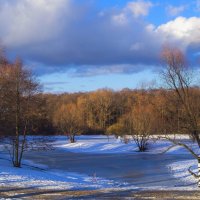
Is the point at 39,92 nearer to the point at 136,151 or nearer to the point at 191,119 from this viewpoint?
the point at 191,119

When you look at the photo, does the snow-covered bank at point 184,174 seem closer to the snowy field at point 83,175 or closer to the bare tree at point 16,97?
the snowy field at point 83,175

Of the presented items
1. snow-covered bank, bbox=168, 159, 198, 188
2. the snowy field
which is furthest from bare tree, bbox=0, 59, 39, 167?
snow-covered bank, bbox=168, 159, 198, 188

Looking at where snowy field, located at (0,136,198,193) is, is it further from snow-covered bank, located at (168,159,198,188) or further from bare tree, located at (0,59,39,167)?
bare tree, located at (0,59,39,167)

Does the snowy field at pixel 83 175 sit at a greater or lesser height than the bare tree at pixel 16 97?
lesser

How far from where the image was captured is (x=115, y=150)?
219ft

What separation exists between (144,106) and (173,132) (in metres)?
41.3

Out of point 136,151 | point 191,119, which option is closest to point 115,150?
point 136,151

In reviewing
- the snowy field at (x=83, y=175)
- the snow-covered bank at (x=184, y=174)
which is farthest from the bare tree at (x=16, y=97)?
the snow-covered bank at (x=184, y=174)

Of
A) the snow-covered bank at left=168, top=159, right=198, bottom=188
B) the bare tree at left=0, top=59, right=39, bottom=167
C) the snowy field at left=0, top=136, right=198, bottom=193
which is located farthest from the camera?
the bare tree at left=0, top=59, right=39, bottom=167

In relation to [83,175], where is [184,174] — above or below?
below

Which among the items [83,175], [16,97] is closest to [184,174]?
[83,175]

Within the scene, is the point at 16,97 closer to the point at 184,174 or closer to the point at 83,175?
the point at 83,175

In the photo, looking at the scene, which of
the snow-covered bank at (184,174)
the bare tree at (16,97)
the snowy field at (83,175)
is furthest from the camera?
the bare tree at (16,97)

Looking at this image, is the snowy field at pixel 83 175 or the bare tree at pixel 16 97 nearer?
A: the snowy field at pixel 83 175
